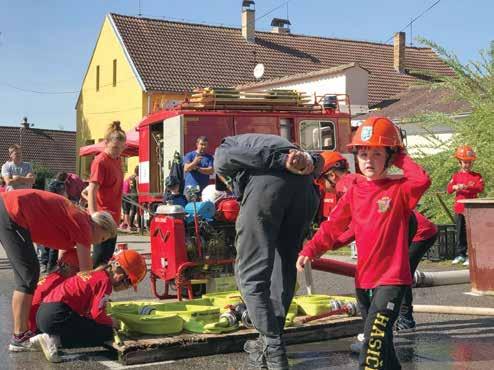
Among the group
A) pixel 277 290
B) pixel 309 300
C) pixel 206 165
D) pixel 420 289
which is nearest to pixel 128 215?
pixel 206 165

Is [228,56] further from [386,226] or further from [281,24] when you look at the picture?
[386,226]

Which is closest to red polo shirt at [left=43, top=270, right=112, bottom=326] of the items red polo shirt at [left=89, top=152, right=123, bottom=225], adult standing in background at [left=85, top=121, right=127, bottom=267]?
adult standing in background at [left=85, top=121, right=127, bottom=267]

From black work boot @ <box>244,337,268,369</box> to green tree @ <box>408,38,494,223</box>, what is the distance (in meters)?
8.90

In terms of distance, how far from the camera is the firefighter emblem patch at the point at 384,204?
4.53 m

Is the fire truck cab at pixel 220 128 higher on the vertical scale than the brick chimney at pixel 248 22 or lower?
lower

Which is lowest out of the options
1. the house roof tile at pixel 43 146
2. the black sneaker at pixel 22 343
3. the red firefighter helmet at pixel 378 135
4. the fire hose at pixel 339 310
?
the black sneaker at pixel 22 343

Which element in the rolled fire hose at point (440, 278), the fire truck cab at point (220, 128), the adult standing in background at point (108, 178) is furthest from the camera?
the fire truck cab at point (220, 128)

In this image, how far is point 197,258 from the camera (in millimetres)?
7492

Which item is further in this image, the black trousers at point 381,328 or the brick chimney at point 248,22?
the brick chimney at point 248,22

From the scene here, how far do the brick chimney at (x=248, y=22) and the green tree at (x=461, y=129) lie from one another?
74.6ft

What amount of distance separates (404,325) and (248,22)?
1258 inches

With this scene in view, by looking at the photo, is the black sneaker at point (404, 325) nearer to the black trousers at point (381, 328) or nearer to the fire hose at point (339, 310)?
the fire hose at point (339, 310)

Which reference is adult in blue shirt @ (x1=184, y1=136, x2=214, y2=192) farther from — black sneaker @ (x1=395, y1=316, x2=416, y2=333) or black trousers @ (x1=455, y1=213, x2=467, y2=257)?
black trousers @ (x1=455, y1=213, x2=467, y2=257)

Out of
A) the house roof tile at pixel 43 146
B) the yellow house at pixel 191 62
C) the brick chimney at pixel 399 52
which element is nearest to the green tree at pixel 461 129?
the yellow house at pixel 191 62
